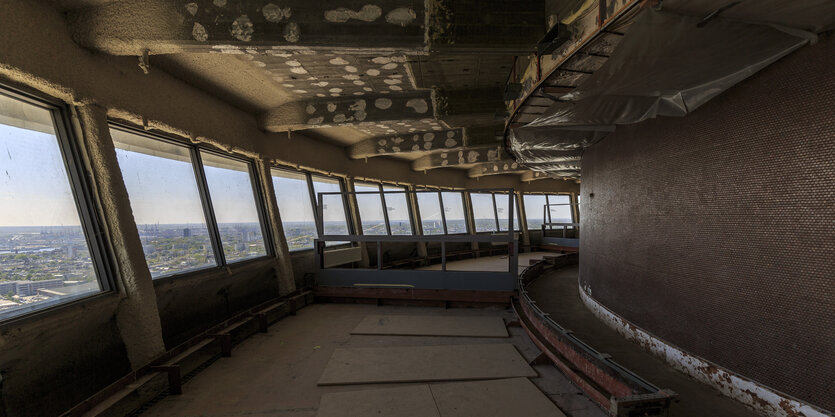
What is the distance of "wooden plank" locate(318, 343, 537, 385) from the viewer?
3.38m

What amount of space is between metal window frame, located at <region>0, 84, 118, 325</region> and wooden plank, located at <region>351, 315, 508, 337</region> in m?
2.79

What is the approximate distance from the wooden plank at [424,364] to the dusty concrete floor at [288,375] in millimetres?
125

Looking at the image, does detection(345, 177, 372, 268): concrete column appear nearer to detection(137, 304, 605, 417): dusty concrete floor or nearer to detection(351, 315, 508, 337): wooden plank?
detection(137, 304, 605, 417): dusty concrete floor

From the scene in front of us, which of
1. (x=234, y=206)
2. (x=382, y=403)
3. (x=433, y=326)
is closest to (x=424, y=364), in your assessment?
(x=382, y=403)

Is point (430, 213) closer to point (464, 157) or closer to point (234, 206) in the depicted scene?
point (464, 157)

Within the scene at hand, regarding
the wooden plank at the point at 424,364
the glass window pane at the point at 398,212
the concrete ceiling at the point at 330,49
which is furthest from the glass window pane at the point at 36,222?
the glass window pane at the point at 398,212

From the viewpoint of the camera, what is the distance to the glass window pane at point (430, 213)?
1223 cm

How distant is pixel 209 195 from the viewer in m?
5.02

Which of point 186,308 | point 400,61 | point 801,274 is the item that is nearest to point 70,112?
point 186,308

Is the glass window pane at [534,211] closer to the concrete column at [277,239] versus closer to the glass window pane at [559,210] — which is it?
the glass window pane at [559,210]

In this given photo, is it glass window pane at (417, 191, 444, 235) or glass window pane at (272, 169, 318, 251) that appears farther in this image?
glass window pane at (417, 191, 444, 235)

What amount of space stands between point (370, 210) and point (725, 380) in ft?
27.7

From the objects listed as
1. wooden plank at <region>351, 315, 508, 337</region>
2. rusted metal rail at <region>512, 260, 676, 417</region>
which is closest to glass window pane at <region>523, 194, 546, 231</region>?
wooden plank at <region>351, 315, 508, 337</region>

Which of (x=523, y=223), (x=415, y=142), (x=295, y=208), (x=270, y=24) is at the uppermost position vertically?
(x=270, y=24)
